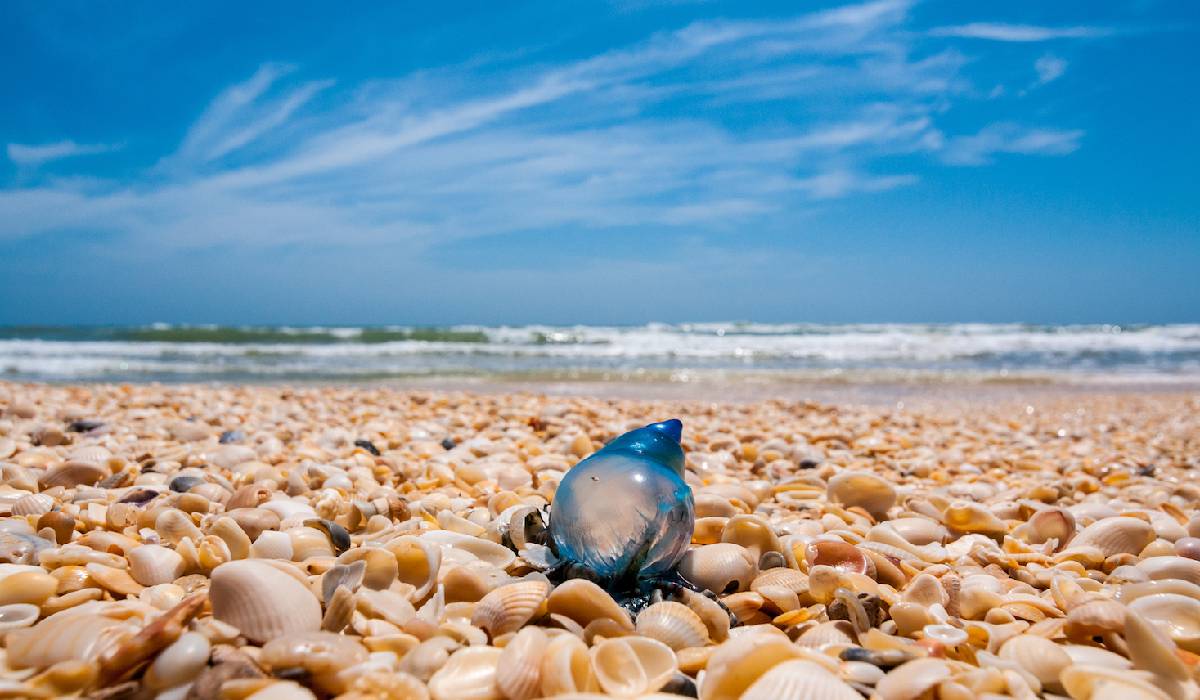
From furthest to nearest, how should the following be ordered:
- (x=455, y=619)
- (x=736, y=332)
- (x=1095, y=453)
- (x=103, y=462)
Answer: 1. (x=736, y=332)
2. (x=1095, y=453)
3. (x=103, y=462)
4. (x=455, y=619)

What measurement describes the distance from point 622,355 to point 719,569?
1805 cm

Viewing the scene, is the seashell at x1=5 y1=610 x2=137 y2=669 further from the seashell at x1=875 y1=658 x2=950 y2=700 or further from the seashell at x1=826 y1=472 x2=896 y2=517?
the seashell at x1=826 y1=472 x2=896 y2=517

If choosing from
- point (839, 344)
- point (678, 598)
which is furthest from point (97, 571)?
point (839, 344)

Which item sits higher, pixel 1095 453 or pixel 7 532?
pixel 7 532

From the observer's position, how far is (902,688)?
113cm

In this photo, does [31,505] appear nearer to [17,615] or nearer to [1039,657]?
[17,615]

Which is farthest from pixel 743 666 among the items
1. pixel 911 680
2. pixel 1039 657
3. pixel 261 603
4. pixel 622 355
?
pixel 622 355

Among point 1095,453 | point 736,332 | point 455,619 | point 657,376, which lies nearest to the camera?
point 455,619

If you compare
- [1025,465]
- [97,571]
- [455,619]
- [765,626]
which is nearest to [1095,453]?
[1025,465]

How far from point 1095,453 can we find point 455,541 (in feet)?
13.9

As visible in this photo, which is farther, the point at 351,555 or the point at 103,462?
the point at 103,462

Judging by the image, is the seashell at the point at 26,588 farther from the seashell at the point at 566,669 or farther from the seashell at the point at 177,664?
the seashell at the point at 566,669

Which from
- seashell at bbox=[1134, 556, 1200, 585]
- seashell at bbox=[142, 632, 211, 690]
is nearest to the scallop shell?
seashell at bbox=[142, 632, 211, 690]

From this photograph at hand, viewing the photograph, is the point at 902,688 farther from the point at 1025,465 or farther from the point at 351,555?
the point at 1025,465
